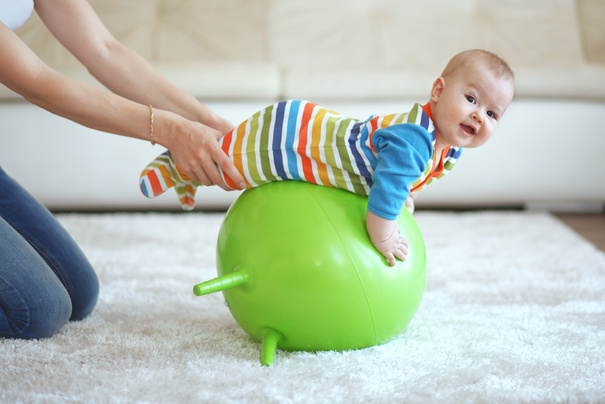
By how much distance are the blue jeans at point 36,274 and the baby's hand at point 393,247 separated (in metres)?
0.62

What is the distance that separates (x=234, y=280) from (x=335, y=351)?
23 centimetres

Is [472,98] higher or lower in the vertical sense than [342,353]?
higher

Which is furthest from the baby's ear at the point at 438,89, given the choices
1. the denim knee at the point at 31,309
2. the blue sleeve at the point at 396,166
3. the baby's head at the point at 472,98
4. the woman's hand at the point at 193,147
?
the denim knee at the point at 31,309

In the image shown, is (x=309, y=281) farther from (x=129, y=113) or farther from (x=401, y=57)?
(x=401, y=57)

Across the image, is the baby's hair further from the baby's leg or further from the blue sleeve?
the baby's leg

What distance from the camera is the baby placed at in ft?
3.57

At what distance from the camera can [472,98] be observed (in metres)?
1.13

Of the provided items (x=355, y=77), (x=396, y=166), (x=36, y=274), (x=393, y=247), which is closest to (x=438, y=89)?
(x=396, y=166)

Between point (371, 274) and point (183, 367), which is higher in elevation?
point (371, 274)

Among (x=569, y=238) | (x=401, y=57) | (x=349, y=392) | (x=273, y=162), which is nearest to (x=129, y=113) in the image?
(x=273, y=162)

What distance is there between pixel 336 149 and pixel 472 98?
26 centimetres

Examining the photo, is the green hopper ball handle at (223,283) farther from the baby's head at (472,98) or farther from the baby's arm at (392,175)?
the baby's head at (472,98)

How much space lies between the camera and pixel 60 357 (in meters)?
1.10

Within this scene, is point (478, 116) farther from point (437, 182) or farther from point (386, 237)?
point (437, 182)
